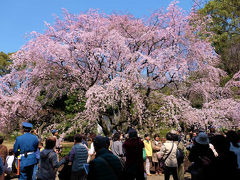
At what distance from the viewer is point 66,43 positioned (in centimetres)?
955

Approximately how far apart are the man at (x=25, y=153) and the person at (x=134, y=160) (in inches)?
73.6

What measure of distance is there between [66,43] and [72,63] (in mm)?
964

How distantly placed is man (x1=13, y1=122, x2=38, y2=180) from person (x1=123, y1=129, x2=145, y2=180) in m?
1.87

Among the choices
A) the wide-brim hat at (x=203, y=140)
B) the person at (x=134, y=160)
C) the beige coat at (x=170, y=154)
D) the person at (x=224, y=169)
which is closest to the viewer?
the person at (x=224, y=169)

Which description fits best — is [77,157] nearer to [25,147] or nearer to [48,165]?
[48,165]

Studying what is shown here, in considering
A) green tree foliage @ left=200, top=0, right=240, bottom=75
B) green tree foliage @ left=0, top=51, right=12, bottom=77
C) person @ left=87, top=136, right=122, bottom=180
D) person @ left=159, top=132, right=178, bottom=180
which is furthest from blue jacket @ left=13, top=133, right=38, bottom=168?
green tree foliage @ left=0, top=51, right=12, bottom=77

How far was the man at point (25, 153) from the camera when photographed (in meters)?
3.96

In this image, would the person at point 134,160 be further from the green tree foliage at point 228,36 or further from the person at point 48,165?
the green tree foliage at point 228,36

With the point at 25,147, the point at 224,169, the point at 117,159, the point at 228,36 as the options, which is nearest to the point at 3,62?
the point at 228,36

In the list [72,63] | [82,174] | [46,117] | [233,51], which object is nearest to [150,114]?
[72,63]

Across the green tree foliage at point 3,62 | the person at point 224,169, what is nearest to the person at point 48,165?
the person at point 224,169

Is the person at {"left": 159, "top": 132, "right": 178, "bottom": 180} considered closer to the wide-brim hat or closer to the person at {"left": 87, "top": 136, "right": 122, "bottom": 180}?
the wide-brim hat

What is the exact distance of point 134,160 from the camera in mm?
3955

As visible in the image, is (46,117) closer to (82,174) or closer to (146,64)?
(146,64)
